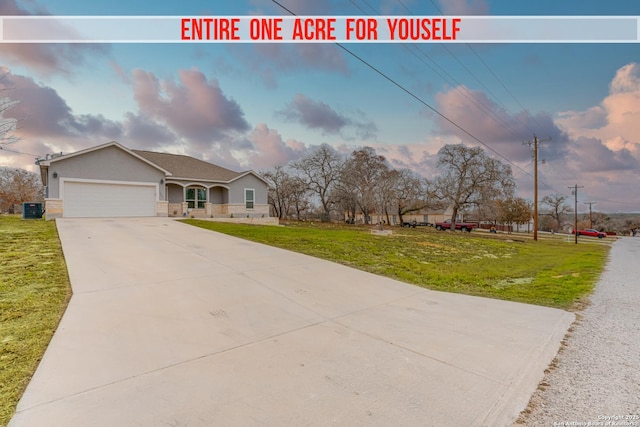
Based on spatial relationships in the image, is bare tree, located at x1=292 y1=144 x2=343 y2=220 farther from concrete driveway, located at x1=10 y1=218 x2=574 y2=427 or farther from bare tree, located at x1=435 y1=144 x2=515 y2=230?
concrete driveway, located at x1=10 y1=218 x2=574 y2=427

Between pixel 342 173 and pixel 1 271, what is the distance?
31.1 m

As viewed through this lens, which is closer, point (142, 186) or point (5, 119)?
point (5, 119)

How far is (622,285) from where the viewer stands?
24.5 ft

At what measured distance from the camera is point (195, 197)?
73.6ft

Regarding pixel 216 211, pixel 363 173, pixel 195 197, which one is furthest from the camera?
pixel 363 173

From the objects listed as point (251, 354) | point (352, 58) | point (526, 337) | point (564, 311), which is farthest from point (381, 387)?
point (352, 58)

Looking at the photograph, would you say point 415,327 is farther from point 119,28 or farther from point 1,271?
point 119,28

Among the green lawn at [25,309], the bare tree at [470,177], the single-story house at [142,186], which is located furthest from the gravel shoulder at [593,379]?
the bare tree at [470,177]

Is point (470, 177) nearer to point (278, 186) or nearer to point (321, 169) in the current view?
point (321, 169)

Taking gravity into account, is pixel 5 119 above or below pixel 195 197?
above

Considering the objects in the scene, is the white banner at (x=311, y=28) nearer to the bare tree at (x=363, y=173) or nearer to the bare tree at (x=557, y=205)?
the bare tree at (x=363, y=173)

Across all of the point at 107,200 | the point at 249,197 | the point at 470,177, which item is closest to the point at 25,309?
the point at 107,200

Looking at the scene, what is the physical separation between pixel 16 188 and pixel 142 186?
32.2 m

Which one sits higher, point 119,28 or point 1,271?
point 119,28
